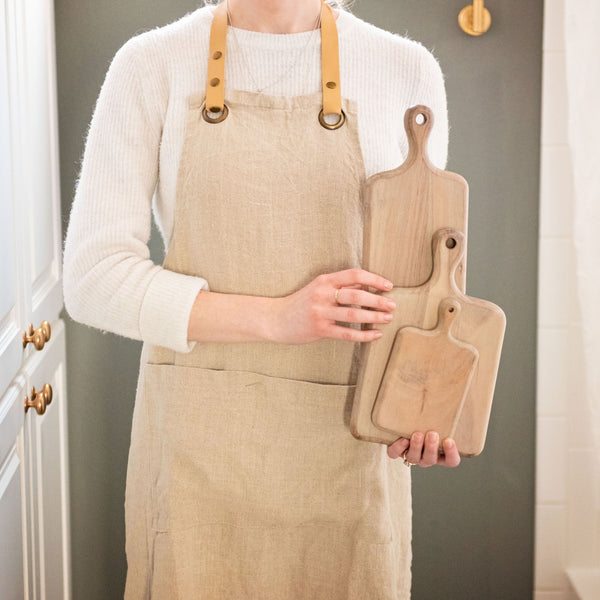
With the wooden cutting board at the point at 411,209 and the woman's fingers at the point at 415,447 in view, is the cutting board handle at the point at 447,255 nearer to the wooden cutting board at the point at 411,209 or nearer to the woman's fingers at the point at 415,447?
the wooden cutting board at the point at 411,209

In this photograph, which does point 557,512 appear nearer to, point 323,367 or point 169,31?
point 323,367

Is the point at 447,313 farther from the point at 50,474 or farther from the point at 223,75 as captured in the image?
the point at 50,474

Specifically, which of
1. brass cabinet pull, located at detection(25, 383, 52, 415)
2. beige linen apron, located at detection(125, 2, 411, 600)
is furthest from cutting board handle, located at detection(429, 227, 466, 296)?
brass cabinet pull, located at detection(25, 383, 52, 415)

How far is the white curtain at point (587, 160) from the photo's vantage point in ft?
4.80

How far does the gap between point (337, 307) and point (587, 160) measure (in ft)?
2.60

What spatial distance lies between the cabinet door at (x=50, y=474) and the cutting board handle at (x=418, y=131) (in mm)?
729

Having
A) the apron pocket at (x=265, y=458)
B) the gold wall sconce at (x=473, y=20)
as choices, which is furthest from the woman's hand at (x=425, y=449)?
the gold wall sconce at (x=473, y=20)

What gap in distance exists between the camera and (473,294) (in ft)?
5.84

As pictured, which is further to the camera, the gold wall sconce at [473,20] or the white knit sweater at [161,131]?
the gold wall sconce at [473,20]

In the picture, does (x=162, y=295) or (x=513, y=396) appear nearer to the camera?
(x=162, y=295)

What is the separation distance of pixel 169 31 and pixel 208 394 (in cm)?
50

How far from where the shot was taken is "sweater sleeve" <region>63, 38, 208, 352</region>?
39.5 inches

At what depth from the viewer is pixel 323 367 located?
43.1 inches

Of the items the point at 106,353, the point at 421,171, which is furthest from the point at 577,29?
the point at 106,353
